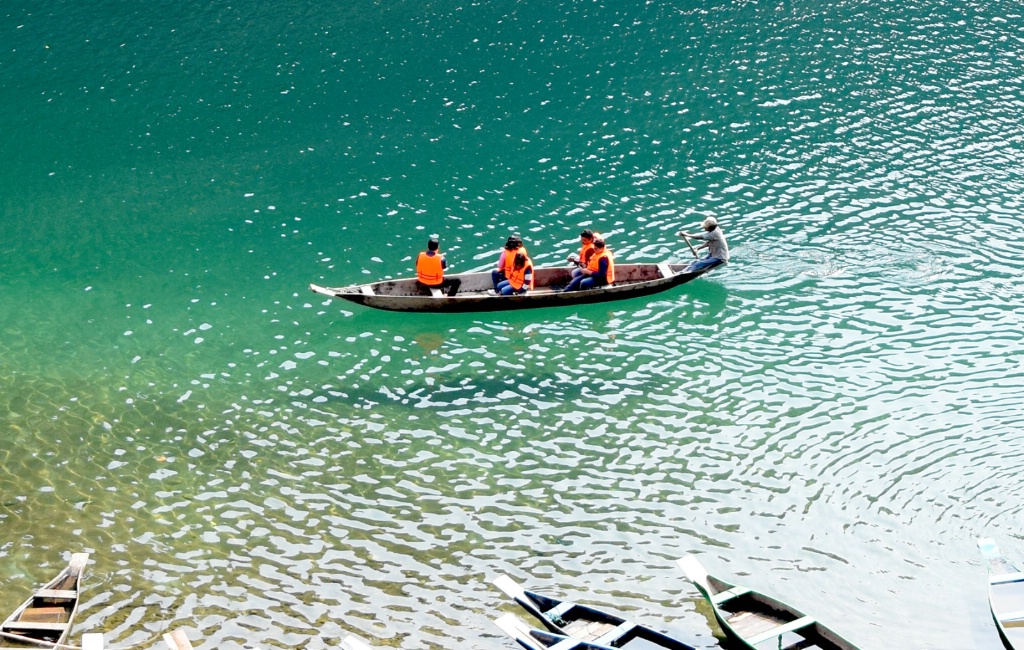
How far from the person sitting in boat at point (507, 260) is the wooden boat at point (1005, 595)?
13388mm

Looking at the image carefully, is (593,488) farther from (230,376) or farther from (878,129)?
(878,129)

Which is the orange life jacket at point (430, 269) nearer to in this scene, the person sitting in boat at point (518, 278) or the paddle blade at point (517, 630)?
the person sitting in boat at point (518, 278)

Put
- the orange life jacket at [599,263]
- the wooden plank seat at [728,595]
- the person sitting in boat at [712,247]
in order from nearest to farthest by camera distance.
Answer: the wooden plank seat at [728,595] → the orange life jacket at [599,263] → the person sitting in boat at [712,247]

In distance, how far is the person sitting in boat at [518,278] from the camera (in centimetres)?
2795

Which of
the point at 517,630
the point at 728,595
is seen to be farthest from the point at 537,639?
the point at 728,595

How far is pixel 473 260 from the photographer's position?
30.5m

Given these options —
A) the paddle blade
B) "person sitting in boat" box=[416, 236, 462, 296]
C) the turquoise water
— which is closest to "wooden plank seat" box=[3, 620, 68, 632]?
the turquoise water

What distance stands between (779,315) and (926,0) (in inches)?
1052

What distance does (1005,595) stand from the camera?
18.5m

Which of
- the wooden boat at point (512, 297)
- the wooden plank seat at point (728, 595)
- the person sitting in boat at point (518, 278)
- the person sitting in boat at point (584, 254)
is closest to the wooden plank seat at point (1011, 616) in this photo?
the wooden plank seat at point (728, 595)

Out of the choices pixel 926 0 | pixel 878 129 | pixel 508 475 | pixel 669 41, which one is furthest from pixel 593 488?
pixel 926 0

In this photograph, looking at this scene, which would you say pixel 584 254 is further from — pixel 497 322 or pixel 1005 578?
pixel 1005 578

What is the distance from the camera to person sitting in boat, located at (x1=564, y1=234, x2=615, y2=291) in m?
28.2

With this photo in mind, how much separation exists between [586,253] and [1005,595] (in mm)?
13871
